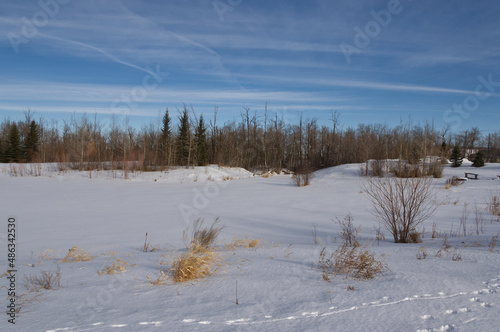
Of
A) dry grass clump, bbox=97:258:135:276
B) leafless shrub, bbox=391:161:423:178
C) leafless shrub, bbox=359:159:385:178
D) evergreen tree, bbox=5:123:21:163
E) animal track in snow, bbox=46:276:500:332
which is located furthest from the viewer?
evergreen tree, bbox=5:123:21:163

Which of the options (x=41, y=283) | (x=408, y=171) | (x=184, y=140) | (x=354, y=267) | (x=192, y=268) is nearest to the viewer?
(x=41, y=283)

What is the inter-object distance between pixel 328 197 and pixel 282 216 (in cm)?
538

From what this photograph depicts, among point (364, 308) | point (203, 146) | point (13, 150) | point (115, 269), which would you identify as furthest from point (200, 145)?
point (364, 308)

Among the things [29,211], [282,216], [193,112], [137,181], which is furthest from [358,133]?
[29,211]

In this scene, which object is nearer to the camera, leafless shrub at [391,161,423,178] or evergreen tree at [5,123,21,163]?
leafless shrub at [391,161,423,178]

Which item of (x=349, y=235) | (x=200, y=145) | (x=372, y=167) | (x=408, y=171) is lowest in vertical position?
(x=349, y=235)

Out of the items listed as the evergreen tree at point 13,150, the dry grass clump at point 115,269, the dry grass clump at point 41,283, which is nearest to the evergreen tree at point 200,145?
the evergreen tree at point 13,150

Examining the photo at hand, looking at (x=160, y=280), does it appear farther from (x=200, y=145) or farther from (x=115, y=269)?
(x=200, y=145)

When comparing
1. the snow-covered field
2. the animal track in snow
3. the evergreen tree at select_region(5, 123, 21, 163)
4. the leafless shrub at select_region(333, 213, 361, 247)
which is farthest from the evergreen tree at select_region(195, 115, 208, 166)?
the animal track in snow

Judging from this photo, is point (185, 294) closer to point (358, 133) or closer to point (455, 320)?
point (455, 320)

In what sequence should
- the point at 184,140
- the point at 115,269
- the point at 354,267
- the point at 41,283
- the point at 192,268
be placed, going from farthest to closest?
1. the point at 184,140
2. the point at 115,269
3. the point at 354,267
4. the point at 192,268
5. the point at 41,283

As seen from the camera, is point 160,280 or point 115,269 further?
point 115,269

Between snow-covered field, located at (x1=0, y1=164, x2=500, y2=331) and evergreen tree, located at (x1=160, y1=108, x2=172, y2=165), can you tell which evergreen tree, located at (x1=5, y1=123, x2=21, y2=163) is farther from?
snow-covered field, located at (x1=0, y1=164, x2=500, y2=331)

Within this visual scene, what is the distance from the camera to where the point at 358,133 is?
55375 millimetres
